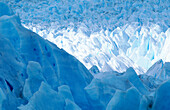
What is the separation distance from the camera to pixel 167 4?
43.1 feet

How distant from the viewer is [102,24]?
1327 centimetres

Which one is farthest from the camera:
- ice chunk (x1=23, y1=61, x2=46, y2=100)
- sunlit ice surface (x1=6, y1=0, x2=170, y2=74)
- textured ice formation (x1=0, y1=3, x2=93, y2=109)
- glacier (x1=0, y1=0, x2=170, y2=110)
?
sunlit ice surface (x1=6, y1=0, x2=170, y2=74)

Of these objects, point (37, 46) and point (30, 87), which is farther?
point (37, 46)

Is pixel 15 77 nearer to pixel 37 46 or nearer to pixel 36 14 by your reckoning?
pixel 37 46

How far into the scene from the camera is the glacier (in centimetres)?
187

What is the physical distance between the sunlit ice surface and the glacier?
23.2 feet

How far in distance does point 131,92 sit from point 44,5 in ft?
43.0

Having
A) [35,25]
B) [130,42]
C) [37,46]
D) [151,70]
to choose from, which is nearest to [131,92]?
[37,46]

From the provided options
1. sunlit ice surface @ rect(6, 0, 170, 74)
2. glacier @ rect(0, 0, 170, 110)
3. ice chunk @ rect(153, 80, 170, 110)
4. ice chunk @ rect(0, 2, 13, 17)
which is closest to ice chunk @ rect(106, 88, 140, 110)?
glacier @ rect(0, 0, 170, 110)

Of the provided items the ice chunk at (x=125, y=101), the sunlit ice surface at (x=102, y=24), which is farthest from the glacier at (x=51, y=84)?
the sunlit ice surface at (x=102, y=24)

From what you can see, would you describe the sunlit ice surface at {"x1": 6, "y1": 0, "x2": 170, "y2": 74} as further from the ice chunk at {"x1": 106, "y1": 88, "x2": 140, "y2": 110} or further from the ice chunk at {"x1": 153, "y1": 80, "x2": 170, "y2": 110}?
the ice chunk at {"x1": 153, "y1": 80, "x2": 170, "y2": 110}

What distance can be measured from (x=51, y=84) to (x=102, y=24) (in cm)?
1077

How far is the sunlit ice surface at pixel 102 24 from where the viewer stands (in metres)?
10.7

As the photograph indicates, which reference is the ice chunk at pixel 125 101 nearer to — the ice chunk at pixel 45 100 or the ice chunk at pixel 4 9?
the ice chunk at pixel 45 100
